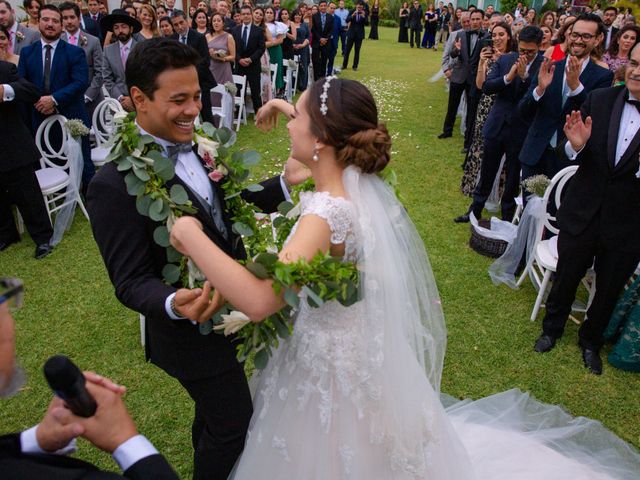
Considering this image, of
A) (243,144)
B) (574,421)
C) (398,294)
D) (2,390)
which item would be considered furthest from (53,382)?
(243,144)

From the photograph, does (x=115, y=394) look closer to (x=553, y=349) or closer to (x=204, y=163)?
(x=204, y=163)

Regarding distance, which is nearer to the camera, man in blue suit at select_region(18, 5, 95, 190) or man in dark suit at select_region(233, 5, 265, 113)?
man in blue suit at select_region(18, 5, 95, 190)

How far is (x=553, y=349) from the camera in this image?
13.1 feet

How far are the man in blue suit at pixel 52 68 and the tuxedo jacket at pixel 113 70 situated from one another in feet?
3.75

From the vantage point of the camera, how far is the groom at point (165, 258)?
1.93 meters

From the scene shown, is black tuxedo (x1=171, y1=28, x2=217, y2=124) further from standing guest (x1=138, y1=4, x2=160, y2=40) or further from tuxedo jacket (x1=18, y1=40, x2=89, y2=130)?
tuxedo jacket (x1=18, y1=40, x2=89, y2=130)

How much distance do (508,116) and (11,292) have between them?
5.48m

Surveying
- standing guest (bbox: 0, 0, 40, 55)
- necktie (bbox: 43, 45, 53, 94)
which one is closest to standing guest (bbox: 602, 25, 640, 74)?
necktie (bbox: 43, 45, 53, 94)

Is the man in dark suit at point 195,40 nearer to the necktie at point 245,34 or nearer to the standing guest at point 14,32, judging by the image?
the necktie at point 245,34

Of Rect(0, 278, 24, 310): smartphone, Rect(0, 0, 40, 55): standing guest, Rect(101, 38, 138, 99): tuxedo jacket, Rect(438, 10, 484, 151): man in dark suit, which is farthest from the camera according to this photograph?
Rect(438, 10, 484, 151): man in dark suit

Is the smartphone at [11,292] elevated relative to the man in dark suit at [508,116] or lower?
elevated

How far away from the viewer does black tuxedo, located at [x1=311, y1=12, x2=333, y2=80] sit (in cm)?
1447

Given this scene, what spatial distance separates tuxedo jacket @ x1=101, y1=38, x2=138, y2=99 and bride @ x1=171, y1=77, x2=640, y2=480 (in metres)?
5.67

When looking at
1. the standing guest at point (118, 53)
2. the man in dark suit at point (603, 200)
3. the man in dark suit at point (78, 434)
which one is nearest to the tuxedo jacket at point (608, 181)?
the man in dark suit at point (603, 200)
